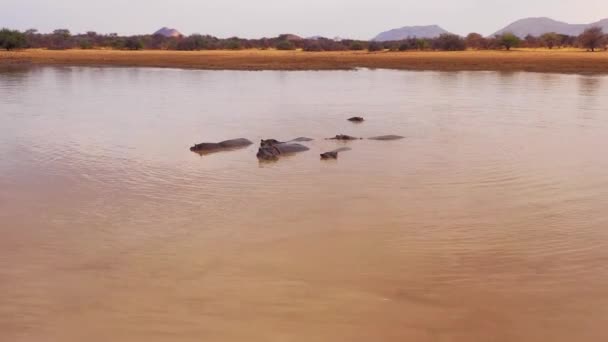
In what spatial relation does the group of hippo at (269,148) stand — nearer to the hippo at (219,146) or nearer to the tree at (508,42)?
the hippo at (219,146)

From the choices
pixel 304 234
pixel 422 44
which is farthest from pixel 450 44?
pixel 304 234

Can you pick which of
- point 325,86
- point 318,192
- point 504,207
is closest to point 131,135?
point 318,192

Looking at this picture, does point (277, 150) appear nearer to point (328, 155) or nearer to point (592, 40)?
point (328, 155)

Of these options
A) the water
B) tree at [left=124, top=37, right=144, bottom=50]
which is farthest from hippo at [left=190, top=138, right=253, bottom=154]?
tree at [left=124, top=37, right=144, bottom=50]

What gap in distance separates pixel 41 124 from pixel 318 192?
9111mm

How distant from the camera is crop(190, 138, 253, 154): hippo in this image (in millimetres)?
11383

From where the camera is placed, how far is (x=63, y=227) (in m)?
6.98

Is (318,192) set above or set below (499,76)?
below

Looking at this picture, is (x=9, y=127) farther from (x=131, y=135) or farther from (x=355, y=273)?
(x=355, y=273)

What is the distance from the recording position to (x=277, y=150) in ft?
36.7

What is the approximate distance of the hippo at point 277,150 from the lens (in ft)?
35.5

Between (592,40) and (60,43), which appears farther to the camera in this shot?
(60,43)

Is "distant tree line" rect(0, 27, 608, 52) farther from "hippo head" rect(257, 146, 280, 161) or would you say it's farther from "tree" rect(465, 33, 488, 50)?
"hippo head" rect(257, 146, 280, 161)

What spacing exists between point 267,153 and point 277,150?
1.31 feet
